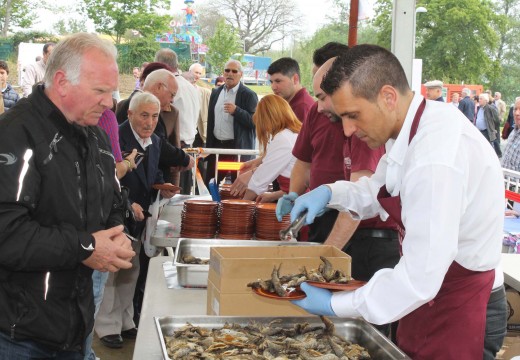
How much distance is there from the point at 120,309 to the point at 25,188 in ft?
7.53

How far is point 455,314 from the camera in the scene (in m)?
1.62

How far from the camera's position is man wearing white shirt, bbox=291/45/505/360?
4.60 feet

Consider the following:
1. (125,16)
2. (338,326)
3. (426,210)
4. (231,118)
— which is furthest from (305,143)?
(125,16)

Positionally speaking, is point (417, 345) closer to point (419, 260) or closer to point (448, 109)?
point (419, 260)

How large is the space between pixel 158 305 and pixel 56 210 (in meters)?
0.53

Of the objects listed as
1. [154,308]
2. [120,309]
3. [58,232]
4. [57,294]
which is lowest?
[120,309]

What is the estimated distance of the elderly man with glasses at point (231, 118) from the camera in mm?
6496

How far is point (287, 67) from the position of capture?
4898 mm

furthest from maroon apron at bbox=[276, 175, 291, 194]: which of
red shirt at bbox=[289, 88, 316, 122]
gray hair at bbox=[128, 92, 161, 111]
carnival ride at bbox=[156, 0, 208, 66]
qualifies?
carnival ride at bbox=[156, 0, 208, 66]

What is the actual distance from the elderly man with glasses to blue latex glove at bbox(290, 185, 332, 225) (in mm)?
4377

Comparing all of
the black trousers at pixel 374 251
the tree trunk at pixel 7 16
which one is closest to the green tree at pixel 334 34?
the tree trunk at pixel 7 16

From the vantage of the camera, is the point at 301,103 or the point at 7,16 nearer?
the point at 301,103

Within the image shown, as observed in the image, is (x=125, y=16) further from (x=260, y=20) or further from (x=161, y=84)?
(x=161, y=84)

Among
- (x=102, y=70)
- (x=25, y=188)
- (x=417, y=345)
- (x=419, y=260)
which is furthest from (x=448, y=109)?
(x=25, y=188)
